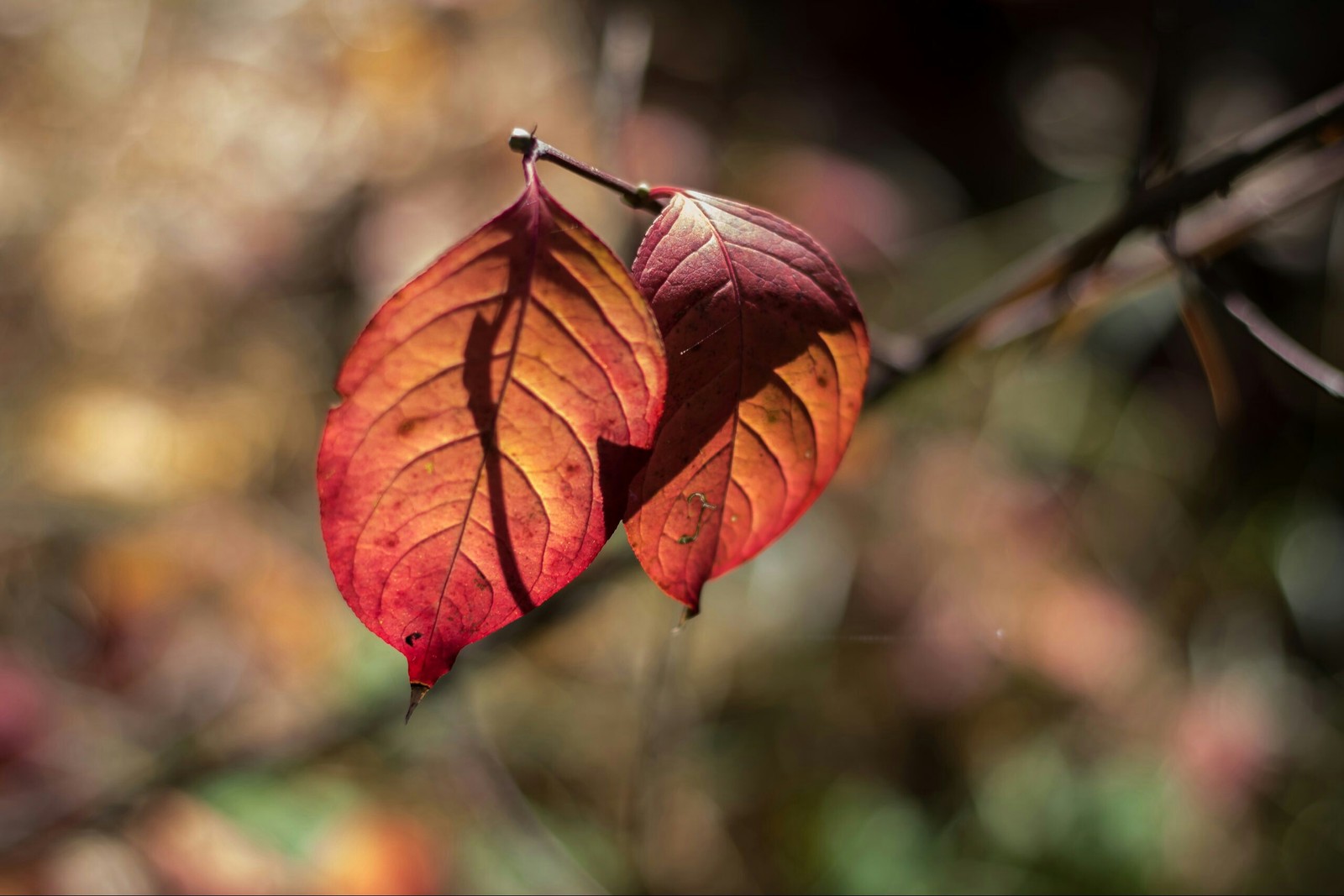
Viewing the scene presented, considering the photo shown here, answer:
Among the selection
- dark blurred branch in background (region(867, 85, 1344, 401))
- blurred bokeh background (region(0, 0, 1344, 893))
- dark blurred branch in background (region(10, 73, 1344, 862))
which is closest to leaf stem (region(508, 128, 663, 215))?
dark blurred branch in background (region(10, 73, 1344, 862))

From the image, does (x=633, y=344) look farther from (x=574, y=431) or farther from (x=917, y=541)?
(x=917, y=541)

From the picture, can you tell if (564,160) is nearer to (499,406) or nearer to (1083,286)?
(499,406)

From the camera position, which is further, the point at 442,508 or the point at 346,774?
the point at 346,774

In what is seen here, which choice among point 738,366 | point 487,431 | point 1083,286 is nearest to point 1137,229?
point 1083,286

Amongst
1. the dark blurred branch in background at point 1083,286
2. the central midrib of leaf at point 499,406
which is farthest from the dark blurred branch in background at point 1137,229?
the central midrib of leaf at point 499,406

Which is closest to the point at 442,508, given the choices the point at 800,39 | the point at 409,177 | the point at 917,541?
the point at 917,541

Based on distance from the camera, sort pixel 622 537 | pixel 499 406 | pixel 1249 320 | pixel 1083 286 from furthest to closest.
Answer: pixel 622 537
pixel 1083 286
pixel 1249 320
pixel 499 406
